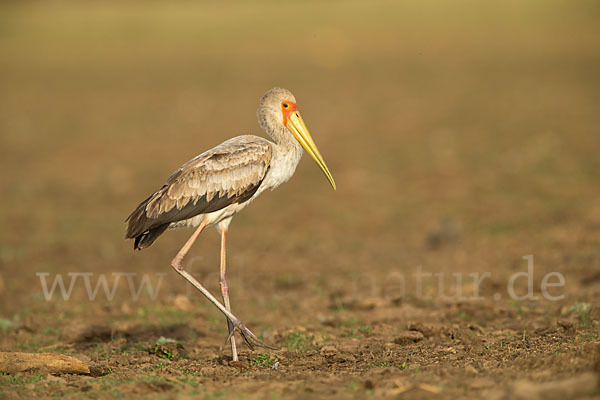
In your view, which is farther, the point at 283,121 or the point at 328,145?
the point at 328,145

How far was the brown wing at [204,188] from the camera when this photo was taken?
6109mm

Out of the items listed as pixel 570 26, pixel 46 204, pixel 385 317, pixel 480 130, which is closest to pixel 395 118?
pixel 480 130

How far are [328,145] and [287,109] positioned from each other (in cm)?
1003

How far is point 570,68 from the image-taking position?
883 inches

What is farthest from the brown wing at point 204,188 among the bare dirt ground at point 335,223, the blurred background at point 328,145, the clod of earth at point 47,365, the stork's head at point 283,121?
the blurred background at point 328,145

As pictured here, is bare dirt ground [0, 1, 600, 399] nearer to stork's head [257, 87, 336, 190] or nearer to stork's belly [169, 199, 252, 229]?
stork's belly [169, 199, 252, 229]

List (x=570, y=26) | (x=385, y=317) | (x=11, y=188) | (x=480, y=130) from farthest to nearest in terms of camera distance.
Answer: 1. (x=570, y=26)
2. (x=480, y=130)
3. (x=11, y=188)
4. (x=385, y=317)

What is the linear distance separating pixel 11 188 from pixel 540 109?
11.9 meters

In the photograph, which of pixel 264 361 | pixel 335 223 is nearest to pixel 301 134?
pixel 264 361

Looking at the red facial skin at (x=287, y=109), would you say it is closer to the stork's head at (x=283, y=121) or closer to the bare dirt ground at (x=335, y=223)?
the stork's head at (x=283, y=121)

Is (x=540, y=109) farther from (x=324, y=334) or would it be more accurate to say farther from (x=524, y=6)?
(x=524, y=6)

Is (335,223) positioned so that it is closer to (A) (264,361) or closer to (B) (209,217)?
(B) (209,217)

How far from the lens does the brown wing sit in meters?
6.11

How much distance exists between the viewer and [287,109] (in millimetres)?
6531
